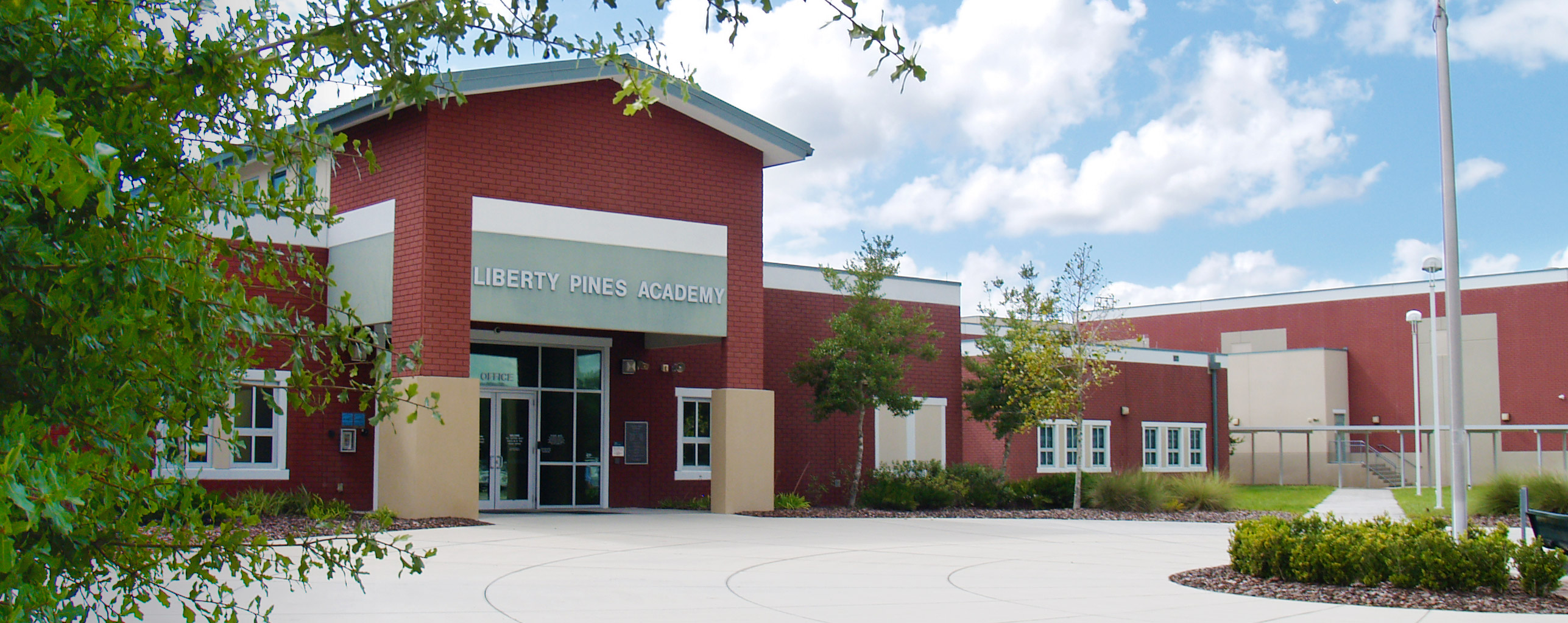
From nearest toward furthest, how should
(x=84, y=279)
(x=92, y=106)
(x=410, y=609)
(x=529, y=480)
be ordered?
(x=84, y=279), (x=92, y=106), (x=410, y=609), (x=529, y=480)

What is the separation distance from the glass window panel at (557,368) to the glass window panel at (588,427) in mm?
367

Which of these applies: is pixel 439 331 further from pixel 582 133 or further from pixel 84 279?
pixel 84 279

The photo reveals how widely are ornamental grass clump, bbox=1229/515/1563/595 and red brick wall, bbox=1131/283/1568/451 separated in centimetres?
3890

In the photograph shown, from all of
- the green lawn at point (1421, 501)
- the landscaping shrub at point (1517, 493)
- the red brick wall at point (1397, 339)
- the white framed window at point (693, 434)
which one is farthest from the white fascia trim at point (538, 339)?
the red brick wall at point (1397, 339)

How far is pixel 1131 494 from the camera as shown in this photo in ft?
79.4

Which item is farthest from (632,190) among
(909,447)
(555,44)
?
(555,44)

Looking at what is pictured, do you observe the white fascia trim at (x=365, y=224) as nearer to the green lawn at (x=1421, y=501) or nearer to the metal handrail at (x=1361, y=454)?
the green lawn at (x=1421, y=501)

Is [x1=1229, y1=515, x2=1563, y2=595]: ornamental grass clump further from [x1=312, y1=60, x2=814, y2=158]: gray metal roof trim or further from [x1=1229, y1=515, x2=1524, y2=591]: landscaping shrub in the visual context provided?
[x1=312, y1=60, x2=814, y2=158]: gray metal roof trim

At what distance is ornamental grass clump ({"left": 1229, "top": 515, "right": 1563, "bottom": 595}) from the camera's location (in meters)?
10.5

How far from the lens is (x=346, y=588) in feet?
32.3

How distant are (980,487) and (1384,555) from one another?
549 inches

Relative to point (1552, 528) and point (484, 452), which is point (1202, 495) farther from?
point (1552, 528)

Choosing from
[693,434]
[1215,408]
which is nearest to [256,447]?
[693,434]

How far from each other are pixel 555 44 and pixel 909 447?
74.8 feet
